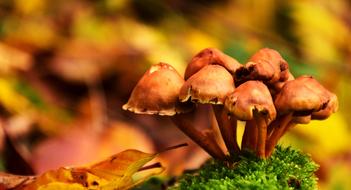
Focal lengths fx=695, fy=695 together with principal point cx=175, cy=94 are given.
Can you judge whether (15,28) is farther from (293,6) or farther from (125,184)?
(125,184)

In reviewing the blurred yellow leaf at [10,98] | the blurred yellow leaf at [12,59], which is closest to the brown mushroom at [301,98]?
the blurred yellow leaf at [10,98]

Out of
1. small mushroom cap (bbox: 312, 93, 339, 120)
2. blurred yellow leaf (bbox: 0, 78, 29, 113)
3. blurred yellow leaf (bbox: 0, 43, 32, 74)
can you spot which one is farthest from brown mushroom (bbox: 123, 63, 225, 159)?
blurred yellow leaf (bbox: 0, 43, 32, 74)

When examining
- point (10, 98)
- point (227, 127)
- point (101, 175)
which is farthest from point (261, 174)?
point (10, 98)

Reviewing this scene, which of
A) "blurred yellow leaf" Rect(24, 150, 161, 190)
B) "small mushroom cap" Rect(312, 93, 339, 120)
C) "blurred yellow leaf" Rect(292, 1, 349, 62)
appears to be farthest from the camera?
"blurred yellow leaf" Rect(292, 1, 349, 62)

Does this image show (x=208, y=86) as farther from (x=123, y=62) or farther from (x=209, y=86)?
(x=123, y=62)

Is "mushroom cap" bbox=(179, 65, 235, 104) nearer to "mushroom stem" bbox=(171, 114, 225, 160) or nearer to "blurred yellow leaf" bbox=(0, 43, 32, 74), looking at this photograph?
"mushroom stem" bbox=(171, 114, 225, 160)

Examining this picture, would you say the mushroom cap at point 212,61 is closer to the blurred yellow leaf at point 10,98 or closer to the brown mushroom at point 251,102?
the brown mushroom at point 251,102
